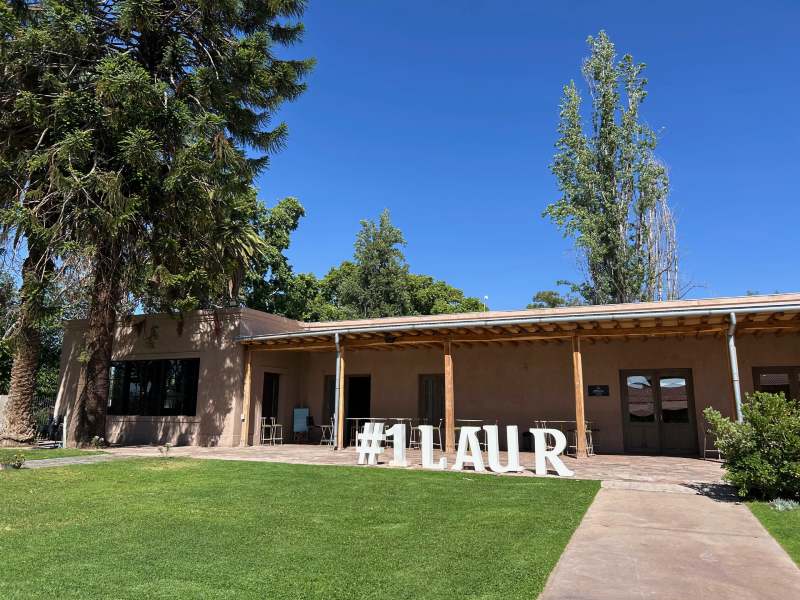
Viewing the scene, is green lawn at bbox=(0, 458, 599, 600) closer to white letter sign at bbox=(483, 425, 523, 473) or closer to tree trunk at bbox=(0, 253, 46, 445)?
white letter sign at bbox=(483, 425, 523, 473)

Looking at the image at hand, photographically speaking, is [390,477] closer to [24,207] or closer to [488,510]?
[488,510]

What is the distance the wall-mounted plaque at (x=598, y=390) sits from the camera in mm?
14023

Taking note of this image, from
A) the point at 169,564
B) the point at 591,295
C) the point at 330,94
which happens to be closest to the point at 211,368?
the point at 330,94

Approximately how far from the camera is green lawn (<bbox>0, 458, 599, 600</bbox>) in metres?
3.92

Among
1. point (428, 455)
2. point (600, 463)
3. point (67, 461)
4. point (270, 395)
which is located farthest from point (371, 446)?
point (270, 395)

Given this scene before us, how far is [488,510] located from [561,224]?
19.4m

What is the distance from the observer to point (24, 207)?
Answer: 12.8 m

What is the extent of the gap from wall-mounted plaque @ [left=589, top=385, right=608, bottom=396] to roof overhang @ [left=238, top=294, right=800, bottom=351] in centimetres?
123

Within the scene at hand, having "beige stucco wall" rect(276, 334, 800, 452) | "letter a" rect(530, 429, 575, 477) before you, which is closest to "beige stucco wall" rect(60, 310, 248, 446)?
"beige stucco wall" rect(276, 334, 800, 452)

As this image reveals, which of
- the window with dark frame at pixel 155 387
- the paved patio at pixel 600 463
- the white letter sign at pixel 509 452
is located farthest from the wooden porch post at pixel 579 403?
the window with dark frame at pixel 155 387

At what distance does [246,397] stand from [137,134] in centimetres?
725

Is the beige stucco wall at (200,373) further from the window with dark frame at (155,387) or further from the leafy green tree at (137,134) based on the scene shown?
the leafy green tree at (137,134)

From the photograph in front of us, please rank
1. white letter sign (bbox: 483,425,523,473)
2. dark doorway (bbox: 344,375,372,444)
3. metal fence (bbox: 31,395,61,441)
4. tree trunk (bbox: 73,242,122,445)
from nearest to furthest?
1. white letter sign (bbox: 483,425,523,473)
2. tree trunk (bbox: 73,242,122,445)
3. metal fence (bbox: 31,395,61,441)
4. dark doorway (bbox: 344,375,372,444)

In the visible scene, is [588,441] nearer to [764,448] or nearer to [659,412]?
[659,412]
